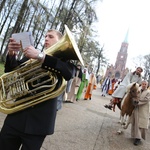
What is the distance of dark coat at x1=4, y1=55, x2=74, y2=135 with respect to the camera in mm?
1923

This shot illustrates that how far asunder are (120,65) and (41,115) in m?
111

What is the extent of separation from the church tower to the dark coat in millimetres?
98802

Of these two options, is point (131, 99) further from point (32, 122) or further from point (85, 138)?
point (32, 122)

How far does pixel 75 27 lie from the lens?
18688 millimetres

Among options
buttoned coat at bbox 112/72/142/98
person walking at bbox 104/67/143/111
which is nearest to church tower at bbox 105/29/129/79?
person walking at bbox 104/67/143/111

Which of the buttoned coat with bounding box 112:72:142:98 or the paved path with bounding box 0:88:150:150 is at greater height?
the buttoned coat with bounding box 112:72:142:98

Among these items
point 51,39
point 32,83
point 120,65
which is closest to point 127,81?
point 51,39

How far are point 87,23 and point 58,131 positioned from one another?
14298mm

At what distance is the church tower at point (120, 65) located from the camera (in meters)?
103

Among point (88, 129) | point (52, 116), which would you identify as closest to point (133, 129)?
point (88, 129)

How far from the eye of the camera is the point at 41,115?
6.59 feet

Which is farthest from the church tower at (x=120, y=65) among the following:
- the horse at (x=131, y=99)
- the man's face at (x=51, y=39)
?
the man's face at (x=51, y=39)

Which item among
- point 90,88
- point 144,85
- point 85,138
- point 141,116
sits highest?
point 144,85

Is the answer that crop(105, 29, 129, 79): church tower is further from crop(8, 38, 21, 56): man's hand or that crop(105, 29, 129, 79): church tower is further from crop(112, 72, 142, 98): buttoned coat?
crop(8, 38, 21, 56): man's hand
